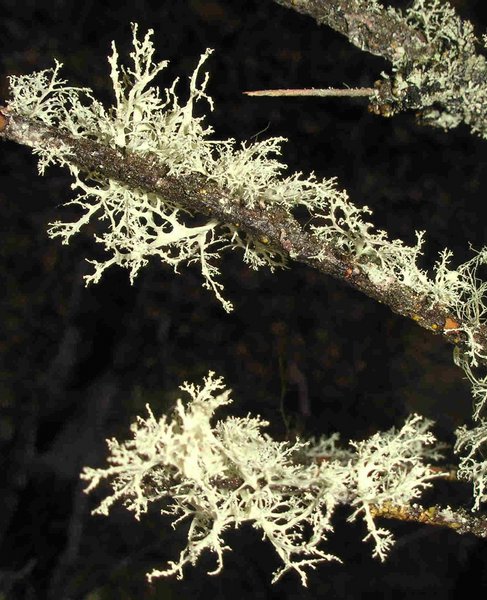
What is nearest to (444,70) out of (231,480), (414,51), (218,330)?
(414,51)

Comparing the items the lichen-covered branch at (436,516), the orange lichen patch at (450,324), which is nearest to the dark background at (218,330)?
the lichen-covered branch at (436,516)

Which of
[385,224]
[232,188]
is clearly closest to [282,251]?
[232,188]

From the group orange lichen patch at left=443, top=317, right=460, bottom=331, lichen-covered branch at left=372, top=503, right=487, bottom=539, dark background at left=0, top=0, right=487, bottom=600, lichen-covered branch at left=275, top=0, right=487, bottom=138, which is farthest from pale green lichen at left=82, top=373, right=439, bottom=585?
dark background at left=0, top=0, right=487, bottom=600

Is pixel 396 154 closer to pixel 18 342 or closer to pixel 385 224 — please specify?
pixel 385 224

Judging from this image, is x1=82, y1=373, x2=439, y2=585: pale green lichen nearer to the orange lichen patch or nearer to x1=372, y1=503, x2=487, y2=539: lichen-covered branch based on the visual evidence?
x1=372, y1=503, x2=487, y2=539: lichen-covered branch

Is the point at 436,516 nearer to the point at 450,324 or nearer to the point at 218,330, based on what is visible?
the point at 450,324

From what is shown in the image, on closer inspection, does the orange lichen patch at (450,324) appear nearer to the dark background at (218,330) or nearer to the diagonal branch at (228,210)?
the diagonal branch at (228,210)

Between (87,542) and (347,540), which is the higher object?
(347,540)

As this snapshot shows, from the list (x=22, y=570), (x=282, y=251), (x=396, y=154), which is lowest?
(x=22, y=570)
